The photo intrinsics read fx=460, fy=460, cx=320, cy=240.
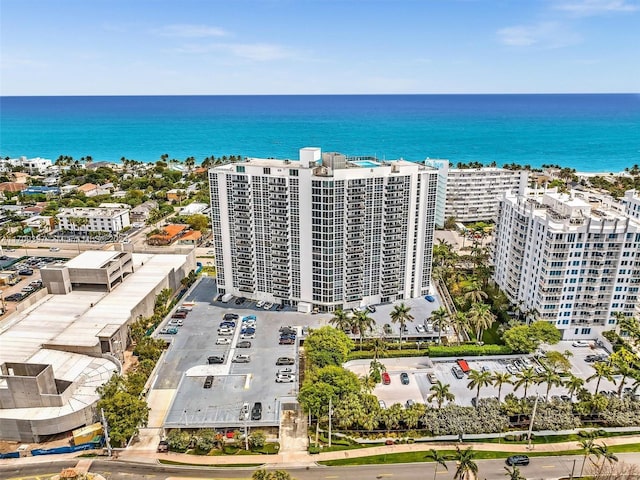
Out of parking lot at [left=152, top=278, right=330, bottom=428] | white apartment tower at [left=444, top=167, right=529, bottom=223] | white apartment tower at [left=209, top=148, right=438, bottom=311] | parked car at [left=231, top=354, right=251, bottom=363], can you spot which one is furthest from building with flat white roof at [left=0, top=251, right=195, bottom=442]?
white apartment tower at [left=444, top=167, right=529, bottom=223]

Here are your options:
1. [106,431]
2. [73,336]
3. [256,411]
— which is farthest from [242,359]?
[73,336]

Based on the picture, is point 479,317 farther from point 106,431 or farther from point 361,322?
point 106,431

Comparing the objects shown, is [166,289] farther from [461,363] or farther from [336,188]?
[461,363]

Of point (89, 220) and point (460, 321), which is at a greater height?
point (89, 220)

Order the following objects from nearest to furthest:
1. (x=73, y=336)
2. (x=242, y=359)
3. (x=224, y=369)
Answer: (x=224, y=369)
(x=73, y=336)
(x=242, y=359)

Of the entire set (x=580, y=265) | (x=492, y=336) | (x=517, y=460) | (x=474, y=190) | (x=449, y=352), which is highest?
(x=474, y=190)

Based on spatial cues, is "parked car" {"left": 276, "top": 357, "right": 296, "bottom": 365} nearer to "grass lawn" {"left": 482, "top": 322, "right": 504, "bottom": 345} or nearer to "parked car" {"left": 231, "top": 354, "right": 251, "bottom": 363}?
"parked car" {"left": 231, "top": 354, "right": 251, "bottom": 363}

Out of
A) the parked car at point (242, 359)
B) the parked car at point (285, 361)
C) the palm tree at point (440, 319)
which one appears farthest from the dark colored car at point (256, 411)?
the palm tree at point (440, 319)

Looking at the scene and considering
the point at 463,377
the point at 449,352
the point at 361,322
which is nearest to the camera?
the point at 463,377
